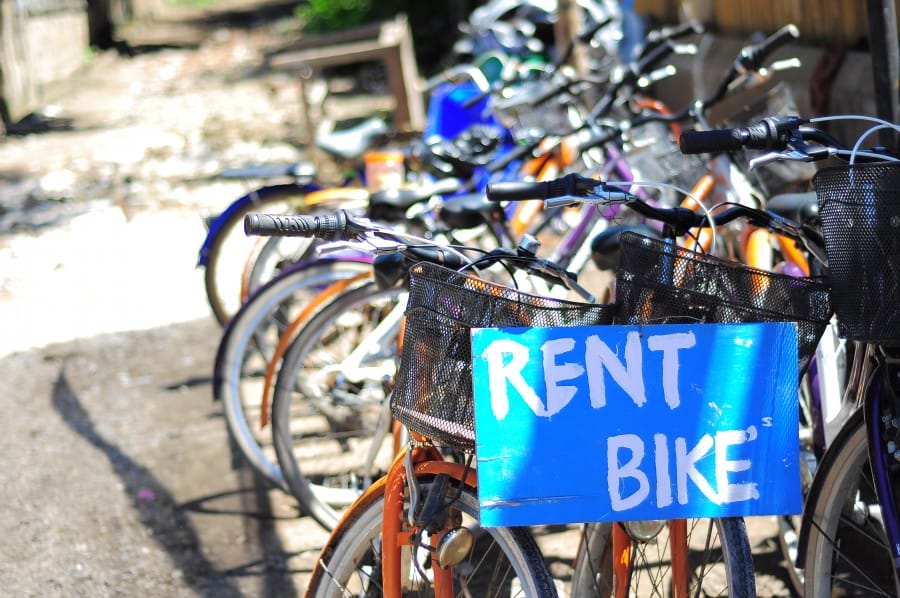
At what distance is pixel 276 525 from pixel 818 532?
2227mm

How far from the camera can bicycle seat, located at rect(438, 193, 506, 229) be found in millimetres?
3512

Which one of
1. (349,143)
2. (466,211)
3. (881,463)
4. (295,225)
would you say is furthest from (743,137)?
(349,143)

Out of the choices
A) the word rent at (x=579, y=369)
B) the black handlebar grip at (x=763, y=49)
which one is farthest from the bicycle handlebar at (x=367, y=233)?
the black handlebar grip at (x=763, y=49)

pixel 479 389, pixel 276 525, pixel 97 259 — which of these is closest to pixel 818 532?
pixel 479 389

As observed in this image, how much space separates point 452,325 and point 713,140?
67 cm

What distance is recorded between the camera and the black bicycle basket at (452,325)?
2.07m

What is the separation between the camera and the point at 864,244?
2100 millimetres

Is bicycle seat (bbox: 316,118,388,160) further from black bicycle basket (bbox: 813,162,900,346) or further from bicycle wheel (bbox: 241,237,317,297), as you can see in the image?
black bicycle basket (bbox: 813,162,900,346)

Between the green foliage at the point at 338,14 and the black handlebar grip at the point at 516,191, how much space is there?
12.9m

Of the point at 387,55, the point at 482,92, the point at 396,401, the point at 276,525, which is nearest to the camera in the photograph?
the point at 396,401

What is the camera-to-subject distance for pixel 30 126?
1298 cm

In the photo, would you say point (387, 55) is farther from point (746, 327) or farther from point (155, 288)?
point (746, 327)

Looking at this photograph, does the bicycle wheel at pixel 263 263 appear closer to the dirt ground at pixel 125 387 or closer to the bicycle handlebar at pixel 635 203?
the dirt ground at pixel 125 387

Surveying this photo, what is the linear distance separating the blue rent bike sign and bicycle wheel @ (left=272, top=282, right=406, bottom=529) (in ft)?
4.41
